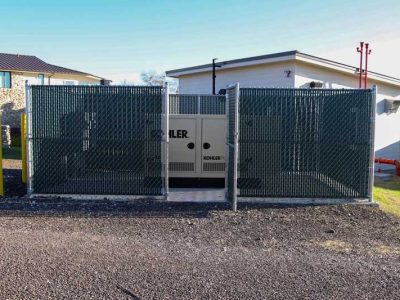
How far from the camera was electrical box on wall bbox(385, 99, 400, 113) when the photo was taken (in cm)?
1681

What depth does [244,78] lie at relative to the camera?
50.1 feet

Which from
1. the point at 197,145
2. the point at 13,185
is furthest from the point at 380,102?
the point at 13,185

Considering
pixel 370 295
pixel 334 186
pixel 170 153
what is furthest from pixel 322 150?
pixel 370 295

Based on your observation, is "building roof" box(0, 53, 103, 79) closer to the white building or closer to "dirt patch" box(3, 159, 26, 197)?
the white building

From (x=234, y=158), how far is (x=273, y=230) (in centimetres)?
157

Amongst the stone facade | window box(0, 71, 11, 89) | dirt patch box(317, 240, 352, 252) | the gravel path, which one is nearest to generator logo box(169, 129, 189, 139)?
the gravel path

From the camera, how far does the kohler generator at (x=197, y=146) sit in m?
9.80

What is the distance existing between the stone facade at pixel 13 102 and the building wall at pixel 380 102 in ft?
76.8

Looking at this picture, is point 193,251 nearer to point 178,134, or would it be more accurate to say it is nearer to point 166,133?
point 166,133

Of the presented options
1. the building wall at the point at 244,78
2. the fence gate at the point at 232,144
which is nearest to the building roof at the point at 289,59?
the building wall at the point at 244,78

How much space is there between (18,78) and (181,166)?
26.3m

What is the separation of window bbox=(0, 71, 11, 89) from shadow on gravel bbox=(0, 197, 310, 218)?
25.9m

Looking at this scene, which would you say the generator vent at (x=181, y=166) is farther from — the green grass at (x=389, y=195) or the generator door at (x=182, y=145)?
the green grass at (x=389, y=195)

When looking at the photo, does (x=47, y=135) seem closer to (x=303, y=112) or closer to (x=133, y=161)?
(x=133, y=161)
